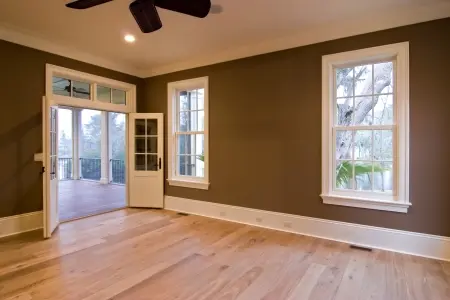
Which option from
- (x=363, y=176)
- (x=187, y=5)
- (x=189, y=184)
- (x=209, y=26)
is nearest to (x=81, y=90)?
(x=189, y=184)

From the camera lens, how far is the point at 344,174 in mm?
3605

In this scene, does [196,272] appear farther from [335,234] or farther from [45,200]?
[45,200]

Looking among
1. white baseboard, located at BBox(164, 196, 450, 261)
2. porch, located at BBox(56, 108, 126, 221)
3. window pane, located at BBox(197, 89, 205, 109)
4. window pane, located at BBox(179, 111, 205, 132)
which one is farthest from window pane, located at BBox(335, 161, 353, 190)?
porch, located at BBox(56, 108, 126, 221)

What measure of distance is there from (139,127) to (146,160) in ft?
2.18

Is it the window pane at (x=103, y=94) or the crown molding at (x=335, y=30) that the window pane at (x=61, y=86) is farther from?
the crown molding at (x=335, y=30)

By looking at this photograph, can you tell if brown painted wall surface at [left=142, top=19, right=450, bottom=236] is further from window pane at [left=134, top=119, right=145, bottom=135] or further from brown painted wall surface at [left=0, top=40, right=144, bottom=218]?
brown painted wall surface at [left=0, top=40, right=144, bottom=218]

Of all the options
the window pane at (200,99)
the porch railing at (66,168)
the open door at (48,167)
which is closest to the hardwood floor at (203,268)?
the open door at (48,167)

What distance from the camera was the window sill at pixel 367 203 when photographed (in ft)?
10.2

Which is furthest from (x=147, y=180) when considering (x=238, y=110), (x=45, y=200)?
(x=238, y=110)

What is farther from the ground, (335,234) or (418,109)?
(418,109)

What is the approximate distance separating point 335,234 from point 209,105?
278cm

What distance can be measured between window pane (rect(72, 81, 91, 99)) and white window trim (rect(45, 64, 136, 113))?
2.5 inches

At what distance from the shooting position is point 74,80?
446 cm

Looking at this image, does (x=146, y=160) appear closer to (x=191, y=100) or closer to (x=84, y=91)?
(x=191, y=100)
